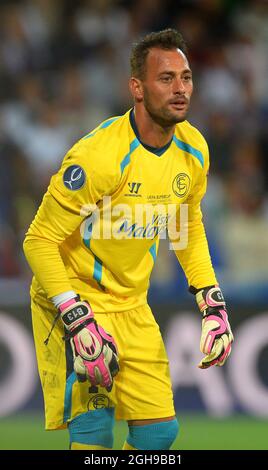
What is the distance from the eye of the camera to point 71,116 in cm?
1021

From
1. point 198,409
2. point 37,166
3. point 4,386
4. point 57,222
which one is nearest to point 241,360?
point 198,409

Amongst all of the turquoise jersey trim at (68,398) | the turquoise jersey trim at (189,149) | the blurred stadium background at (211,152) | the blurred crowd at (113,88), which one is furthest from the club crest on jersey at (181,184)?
the blurred crowd at (113,88)

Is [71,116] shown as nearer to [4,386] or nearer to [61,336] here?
[4,386]

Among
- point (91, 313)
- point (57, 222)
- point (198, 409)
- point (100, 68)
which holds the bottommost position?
point (198, 409)

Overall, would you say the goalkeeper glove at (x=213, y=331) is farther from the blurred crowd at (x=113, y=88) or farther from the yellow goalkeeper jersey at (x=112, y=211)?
the blurred crowd at (x=113, y=88)

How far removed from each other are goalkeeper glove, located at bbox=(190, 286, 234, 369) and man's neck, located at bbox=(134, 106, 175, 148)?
2.71 feet

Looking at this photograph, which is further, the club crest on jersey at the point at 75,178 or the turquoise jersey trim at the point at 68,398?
the turquoise jersey trim at the point at 68,398

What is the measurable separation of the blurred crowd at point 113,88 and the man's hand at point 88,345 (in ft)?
14.4

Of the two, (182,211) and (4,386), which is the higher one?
(182,211)

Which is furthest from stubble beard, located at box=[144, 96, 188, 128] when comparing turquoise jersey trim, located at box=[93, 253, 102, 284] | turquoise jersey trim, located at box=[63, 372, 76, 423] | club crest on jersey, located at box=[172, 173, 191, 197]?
turquoise jersey trim, located at box=[63, 372, 76, 423]

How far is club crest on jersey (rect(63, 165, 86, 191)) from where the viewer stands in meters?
4.73

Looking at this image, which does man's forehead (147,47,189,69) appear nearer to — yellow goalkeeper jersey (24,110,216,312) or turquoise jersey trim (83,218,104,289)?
yellow goalkeeper jersey (24,110,216,312)

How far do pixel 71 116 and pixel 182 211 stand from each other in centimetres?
515

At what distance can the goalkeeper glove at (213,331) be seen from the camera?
4.94 m
